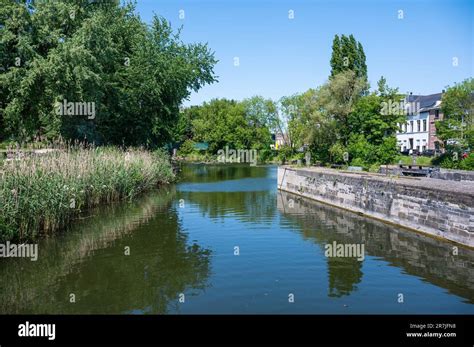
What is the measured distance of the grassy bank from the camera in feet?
40.4

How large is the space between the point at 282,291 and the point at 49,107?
75.0ft

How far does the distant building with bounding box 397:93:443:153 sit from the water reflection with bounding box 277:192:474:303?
40.2 metres

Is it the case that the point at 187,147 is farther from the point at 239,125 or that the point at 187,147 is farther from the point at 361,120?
the point at 361,120

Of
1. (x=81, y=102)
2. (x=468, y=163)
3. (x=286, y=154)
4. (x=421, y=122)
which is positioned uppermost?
(x=421, y=122)

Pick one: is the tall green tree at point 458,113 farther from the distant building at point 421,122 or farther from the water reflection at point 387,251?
the water reflection at point 387,251

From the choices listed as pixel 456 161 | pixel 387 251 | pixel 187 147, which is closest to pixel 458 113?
pixel 456 161

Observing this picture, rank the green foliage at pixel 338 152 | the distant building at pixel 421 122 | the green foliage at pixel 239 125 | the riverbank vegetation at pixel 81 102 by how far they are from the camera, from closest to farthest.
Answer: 1. the riverbank vegetation at pixel 81 102
2. the green foliage at pixel 338 152
3. the distant building at pixel 421 122
4. the green foliage at pixel 239 125

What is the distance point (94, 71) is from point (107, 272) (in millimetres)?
20097

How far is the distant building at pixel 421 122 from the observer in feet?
180

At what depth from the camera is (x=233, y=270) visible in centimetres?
1102

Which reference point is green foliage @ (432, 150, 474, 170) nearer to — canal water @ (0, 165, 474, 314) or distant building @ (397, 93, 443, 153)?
canal water @ (0, 165, 474, 314)

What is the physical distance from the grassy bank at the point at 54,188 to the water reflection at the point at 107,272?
0.79 m

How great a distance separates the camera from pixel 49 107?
26.8 metres

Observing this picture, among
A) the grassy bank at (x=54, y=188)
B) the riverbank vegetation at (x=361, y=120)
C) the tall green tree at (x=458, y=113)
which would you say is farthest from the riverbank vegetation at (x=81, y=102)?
the tall green tree at (x=458, y=113)
